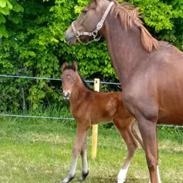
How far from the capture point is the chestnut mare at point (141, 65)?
5.54 m

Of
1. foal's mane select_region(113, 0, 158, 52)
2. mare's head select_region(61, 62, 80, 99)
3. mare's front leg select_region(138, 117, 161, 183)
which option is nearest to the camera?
mare's front leg select_region(138, 117, 161, 183)

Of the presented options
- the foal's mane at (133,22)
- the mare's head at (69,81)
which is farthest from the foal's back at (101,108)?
the foal's mane at (133,22)

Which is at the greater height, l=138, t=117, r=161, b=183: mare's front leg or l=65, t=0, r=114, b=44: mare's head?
l=65, t=0, r=114, b=44: mare's head

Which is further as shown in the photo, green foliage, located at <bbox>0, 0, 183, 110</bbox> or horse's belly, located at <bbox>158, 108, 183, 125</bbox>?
green foliage, located at <bbox>0, 0, 183, 110</bbox>

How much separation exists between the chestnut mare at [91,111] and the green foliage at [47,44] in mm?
2653

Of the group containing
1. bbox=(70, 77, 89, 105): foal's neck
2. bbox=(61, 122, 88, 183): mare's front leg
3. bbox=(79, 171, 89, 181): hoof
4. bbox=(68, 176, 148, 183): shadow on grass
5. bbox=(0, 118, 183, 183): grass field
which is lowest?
bbox=(0, 118, 183, 183): grass field

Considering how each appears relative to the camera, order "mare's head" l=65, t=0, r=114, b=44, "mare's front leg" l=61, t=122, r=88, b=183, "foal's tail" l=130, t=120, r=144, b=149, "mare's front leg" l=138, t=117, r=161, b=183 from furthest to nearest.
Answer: "foal's tail" l=130, t=120, r=144, b=149, "mare's front leg" l=61, t=122, r=88, b=183, "mare's head" l=65, t=0, r=114, b=44, "mare's front leg" l=138, t=117, r=161, b=183

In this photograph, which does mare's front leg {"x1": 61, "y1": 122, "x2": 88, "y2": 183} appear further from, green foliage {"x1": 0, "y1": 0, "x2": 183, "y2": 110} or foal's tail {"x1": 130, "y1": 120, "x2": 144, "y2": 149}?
green foliage {"x1": 0, "y1": 0, "x2": 183, "y2": 110}

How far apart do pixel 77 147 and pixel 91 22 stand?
1835 millimetres

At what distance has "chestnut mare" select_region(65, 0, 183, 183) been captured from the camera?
5.54 m

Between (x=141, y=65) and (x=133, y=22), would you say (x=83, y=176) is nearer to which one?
(x=141, y=65)

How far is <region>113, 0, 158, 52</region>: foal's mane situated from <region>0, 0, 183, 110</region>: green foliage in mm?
3972

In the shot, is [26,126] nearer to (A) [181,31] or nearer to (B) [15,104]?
(B) [15,104]

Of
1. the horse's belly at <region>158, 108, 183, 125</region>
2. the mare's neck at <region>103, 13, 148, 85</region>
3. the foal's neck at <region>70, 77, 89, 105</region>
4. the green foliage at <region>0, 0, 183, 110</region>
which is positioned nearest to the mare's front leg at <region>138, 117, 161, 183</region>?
the horse's belly at <region>158, 108, 183, 125</region>
